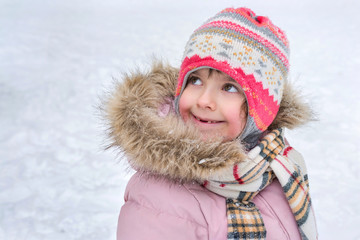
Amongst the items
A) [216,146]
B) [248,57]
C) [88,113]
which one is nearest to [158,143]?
[216,146]

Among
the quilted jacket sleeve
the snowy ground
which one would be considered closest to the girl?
the quilted jacket sleeve

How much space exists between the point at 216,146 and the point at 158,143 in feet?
0.55

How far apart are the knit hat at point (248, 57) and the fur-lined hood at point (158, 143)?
150 millimetres

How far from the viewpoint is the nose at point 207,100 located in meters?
1.14

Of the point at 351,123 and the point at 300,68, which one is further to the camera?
the point at 300,68

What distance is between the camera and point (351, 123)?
2844mm

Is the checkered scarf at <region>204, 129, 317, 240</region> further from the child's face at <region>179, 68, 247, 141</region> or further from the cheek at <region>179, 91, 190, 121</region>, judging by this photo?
the cheek at <region>179, 91, 190, 121</region>

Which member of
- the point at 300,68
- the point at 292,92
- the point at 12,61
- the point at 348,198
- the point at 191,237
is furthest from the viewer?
the point at 300,68

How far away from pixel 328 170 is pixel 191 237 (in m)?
1.55

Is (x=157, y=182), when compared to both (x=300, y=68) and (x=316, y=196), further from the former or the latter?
(x=300, y=68)

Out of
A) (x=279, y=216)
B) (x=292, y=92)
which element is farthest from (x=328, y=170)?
(x=279, y=216)

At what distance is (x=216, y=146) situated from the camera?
1.08 metres

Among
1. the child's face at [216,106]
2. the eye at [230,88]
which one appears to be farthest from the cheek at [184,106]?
the eye at [230,88]

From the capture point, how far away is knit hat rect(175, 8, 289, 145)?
116 centimetres
